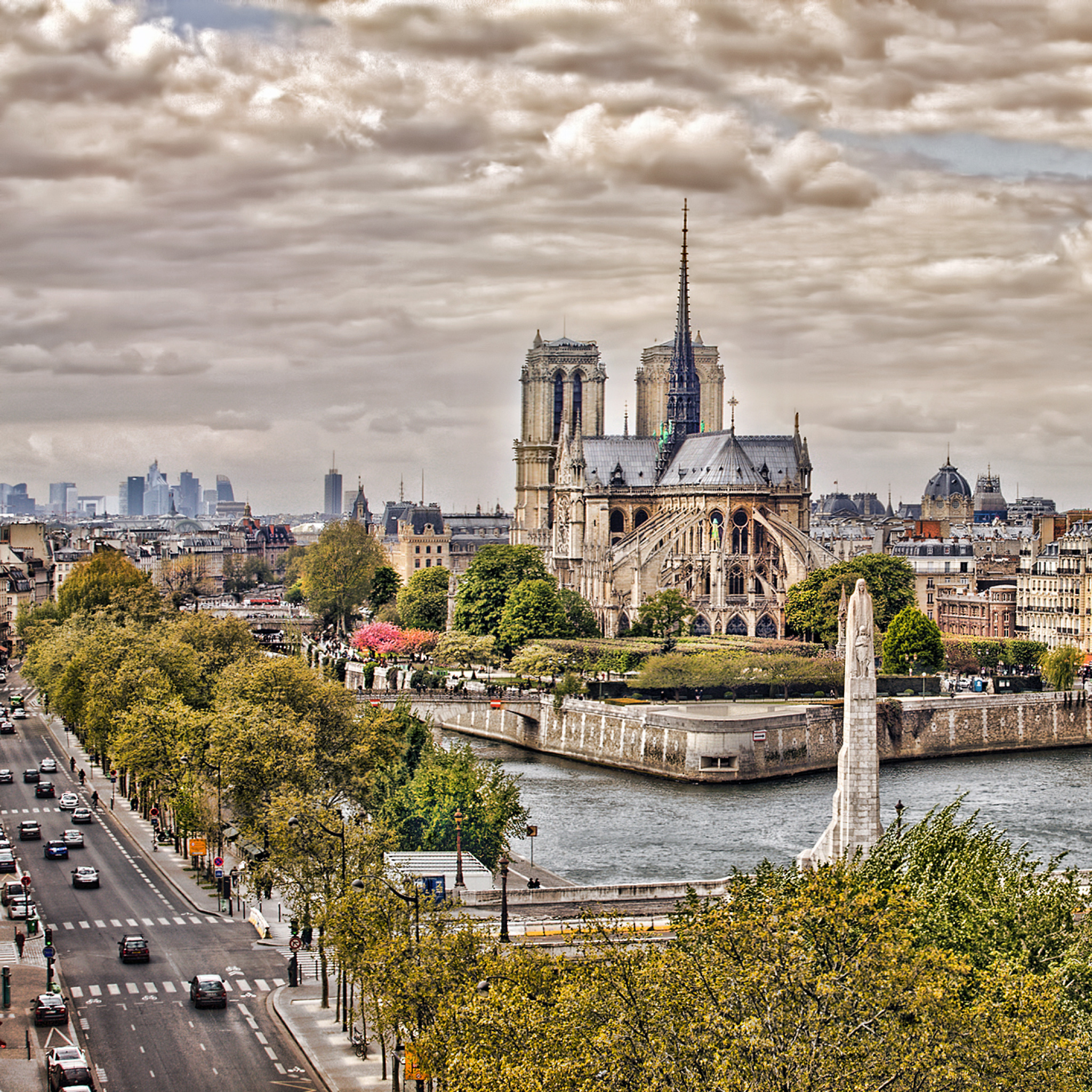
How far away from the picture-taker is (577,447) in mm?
174625

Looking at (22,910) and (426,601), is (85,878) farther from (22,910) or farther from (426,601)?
(426,601)

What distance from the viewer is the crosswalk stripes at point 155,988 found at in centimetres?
4722

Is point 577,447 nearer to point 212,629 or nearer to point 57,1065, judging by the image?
point 212,629

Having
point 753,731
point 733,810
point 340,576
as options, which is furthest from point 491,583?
point 733,810

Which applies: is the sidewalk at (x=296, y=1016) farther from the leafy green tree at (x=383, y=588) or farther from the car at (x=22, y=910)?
the leafy green tree at (x=383, y=588)

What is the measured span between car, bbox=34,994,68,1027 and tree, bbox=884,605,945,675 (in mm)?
85460

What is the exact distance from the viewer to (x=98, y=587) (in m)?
145

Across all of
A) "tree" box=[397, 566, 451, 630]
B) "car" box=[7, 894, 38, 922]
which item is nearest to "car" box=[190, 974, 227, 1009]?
"car" box=[7, 894, 38, 922]

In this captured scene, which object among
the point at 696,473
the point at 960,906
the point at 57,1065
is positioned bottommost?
the point at 57,1065

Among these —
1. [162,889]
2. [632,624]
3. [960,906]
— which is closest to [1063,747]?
[632,624]

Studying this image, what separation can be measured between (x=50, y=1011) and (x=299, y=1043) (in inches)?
248

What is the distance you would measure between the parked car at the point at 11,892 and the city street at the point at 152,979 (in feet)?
2.80

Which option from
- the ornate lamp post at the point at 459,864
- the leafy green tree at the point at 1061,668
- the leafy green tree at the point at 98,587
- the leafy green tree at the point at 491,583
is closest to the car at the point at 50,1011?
the ornate lamp post at the point at 459,864

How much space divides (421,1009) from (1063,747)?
84.1m
